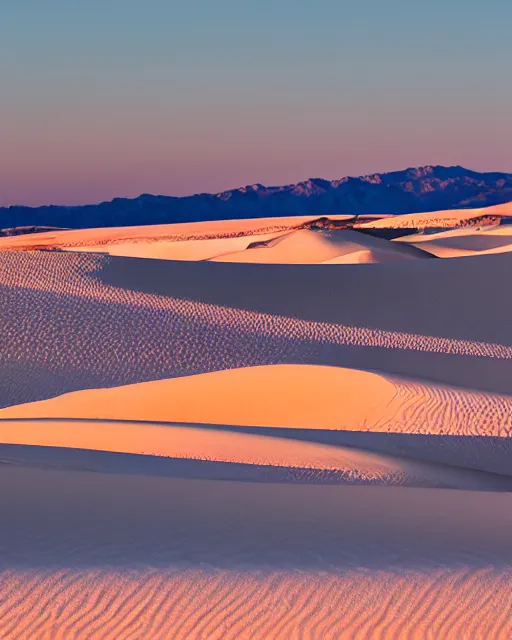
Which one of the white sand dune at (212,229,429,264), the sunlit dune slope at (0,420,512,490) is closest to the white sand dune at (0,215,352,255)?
the white sand dune at (212,229,429,264)

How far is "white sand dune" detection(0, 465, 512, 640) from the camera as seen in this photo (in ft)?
13.6

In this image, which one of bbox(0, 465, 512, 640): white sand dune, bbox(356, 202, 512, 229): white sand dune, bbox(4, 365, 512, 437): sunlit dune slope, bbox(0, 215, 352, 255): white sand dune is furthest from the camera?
bbox(356, 202, 512, 229): white sand dune

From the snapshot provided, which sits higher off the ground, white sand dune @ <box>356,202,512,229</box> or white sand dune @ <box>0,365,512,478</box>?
white sand dune @ <box>356,202,512,229</box>

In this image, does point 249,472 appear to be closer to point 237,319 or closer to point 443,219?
point 237,319

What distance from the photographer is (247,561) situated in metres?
4.80

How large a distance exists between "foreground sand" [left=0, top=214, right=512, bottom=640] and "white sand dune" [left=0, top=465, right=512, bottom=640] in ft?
0.04

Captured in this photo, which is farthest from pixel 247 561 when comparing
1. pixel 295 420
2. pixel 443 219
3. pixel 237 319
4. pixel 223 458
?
pixel 443 219

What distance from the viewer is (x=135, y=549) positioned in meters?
4.95

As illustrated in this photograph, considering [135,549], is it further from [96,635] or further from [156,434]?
[156,434]

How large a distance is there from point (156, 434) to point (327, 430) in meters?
1.52

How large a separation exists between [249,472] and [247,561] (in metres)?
2.15

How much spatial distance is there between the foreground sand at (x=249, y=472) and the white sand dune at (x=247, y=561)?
12 millimetres

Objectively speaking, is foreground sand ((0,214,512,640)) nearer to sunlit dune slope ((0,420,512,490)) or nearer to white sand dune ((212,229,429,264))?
sunlit dune slope ((0,420,512,490))

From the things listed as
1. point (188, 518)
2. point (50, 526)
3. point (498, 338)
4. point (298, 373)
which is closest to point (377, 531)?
point (188, 518)
